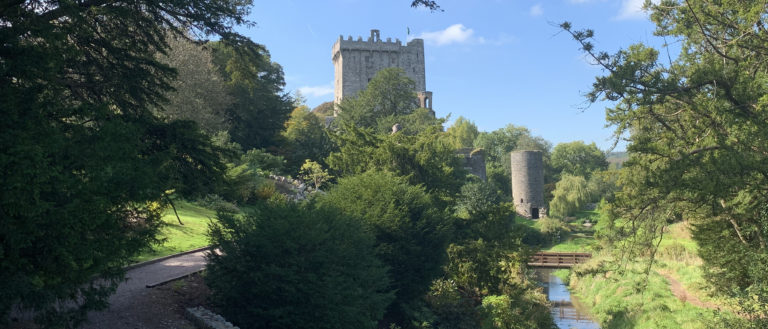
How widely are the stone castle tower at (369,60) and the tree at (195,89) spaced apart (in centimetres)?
4186

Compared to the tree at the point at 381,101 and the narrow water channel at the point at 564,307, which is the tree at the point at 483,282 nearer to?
the narrow water channel at the point at 564,307

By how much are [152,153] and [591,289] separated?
991 inches

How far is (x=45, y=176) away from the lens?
646cm

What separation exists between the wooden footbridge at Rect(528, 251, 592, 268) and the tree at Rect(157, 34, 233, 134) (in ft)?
70.5

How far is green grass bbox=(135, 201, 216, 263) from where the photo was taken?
16.8m

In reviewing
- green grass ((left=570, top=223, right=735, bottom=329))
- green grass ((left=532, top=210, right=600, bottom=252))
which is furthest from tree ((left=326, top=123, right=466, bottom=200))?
green grass ((left=532, top=210, right=600, bottom=252))

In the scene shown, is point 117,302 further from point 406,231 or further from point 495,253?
point 495,253

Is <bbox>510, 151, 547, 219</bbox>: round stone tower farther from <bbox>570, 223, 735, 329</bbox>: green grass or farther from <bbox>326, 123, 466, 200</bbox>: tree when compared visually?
<bbox>326, 123, 466, 200</bbox>: tree

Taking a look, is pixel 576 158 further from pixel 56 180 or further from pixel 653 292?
pixel 56 180

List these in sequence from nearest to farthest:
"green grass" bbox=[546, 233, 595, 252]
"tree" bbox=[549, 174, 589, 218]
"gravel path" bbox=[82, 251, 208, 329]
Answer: "gravel path" bbox=[82, 251, 208, 329], "green grass" bbox=[546, 233, 595, 252], "tree" bbox=[549, 174, 589, 218]

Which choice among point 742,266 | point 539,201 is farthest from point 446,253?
point 539,201

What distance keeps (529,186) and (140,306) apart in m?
46.1

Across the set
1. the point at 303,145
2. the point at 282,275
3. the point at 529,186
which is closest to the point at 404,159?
the point at 282,275

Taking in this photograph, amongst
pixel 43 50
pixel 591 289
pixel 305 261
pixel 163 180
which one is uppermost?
pixel 43 50
